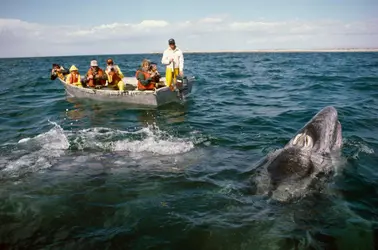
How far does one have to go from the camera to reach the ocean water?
5211mm

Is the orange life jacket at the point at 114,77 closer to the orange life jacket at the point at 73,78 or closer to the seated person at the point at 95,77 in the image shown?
the seated person at the point at 95,77

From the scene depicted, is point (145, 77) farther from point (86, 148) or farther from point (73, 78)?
point (86, 148)

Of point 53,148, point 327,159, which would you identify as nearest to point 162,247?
point 327,159

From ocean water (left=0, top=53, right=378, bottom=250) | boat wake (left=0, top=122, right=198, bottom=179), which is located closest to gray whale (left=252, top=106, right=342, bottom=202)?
ocean water (left=0, top=53, right=378, bottom=250)

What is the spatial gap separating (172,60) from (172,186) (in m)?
9.93

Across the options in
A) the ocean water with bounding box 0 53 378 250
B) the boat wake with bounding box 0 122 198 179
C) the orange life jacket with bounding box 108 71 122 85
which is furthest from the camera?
the orange life jacket with bounding box 108 71 122 85

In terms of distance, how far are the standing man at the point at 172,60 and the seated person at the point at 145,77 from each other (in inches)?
31.3

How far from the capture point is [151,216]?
229 inches

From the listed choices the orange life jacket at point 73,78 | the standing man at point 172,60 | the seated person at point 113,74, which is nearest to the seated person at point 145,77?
the standing man at point 172,60

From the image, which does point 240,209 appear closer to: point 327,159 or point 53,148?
point 327,159

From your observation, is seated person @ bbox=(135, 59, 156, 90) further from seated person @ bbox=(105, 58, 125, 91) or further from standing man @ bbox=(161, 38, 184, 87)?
seated person @ bbox=(105, 58, 125, 91)

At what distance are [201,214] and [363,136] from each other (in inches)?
275

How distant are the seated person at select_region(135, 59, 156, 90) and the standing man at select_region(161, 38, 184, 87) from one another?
2.61 ft

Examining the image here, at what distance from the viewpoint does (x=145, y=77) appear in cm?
1619
